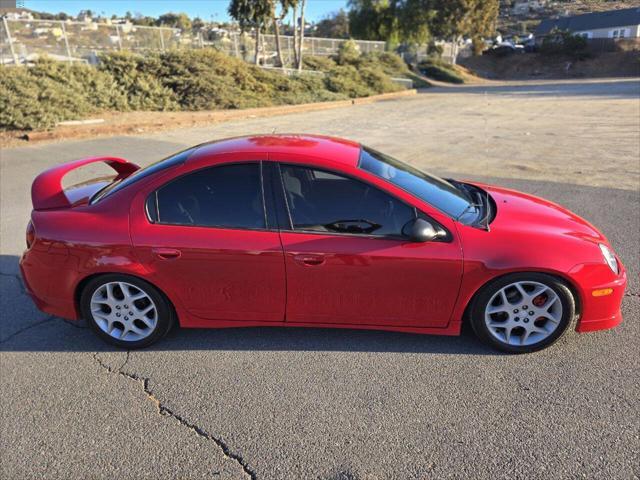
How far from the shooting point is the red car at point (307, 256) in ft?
10.6

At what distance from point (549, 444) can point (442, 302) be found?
1.04m

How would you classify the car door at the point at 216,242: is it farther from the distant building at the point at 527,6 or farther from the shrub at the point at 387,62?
the shrub at the point at 387,62

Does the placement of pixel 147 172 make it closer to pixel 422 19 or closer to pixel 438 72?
pixel 438 72

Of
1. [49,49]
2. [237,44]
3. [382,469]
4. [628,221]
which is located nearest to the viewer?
[382,469]

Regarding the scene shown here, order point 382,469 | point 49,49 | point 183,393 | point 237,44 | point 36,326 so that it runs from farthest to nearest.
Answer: point 237,44 < point 49,49 < point 36,326 < point 183,393 < point 382,469

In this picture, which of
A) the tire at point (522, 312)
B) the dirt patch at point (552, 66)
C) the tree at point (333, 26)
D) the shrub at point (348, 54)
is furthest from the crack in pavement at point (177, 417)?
the tree at point (333, 26)

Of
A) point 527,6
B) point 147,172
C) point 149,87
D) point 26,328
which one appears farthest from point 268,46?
point 26,328

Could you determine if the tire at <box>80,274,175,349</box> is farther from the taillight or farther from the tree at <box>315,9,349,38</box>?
the tree at <box>315,9,349,38</box>

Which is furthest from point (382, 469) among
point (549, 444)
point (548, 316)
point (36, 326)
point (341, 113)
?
point (341, 113)

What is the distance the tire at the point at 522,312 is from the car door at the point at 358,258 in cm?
24

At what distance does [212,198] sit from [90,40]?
22160 mm

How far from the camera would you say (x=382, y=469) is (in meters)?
2.52

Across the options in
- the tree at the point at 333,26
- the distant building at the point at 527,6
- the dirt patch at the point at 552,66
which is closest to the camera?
the distant building at the point at 527,6

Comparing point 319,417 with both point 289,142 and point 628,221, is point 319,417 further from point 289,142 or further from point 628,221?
point 628,221
